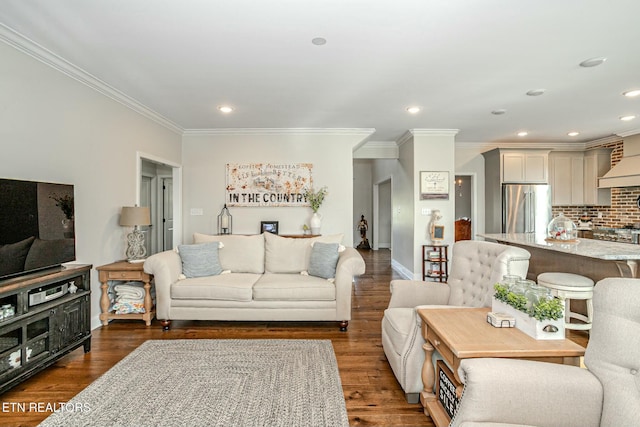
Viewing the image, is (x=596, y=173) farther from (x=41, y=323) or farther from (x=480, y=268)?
(x=41, y=323)

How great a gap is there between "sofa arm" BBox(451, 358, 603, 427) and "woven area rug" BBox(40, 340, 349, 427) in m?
0.92

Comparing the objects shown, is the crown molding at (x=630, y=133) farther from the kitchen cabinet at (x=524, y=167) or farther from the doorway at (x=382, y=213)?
the doorway at (x=382, y=213)

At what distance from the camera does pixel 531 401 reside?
117cm

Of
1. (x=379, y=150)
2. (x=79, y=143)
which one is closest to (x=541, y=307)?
(x=79, y=143)

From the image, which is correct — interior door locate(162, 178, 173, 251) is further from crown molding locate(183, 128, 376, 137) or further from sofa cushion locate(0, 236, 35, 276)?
sofa cushion locate(0, 236, 35, 276)

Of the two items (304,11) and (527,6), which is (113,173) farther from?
(527,6)

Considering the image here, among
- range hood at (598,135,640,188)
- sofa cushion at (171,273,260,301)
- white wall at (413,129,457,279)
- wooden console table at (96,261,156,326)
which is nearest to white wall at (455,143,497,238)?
white wall at (413,129,457,279)

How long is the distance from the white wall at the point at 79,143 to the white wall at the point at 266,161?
1.04 m

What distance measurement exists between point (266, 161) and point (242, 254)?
195 cm

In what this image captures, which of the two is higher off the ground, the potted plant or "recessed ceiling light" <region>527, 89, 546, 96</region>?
"recessed ceiling light" <region>527, 89, 546, 96</region>

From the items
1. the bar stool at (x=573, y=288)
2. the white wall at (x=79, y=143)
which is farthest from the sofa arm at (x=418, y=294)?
the white wall at (x=79, y=143)

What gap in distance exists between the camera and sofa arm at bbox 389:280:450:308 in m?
2.49

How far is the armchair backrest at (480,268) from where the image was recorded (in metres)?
1.98

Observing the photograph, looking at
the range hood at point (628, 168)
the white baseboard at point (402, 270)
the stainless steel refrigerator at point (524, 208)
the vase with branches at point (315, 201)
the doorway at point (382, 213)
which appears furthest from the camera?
the doorway at point (382, 213)
